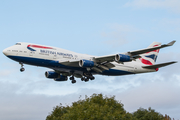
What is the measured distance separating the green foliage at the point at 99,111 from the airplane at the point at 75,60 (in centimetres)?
531

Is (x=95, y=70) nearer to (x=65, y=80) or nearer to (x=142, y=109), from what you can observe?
(x=65, y=80)

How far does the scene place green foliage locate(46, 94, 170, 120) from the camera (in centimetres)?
4619

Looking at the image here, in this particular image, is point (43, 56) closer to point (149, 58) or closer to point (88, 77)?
point (88, 77)

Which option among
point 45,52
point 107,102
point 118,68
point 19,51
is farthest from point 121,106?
point 19,51

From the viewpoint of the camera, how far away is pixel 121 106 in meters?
56.6

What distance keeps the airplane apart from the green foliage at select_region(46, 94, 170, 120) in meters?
5.31

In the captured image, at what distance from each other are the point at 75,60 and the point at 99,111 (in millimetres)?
9628

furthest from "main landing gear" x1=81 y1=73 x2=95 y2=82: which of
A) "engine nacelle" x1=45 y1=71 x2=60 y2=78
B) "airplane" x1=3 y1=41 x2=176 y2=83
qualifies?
"engine nacelle" x1=45 y1=71 x2=60 y2=78

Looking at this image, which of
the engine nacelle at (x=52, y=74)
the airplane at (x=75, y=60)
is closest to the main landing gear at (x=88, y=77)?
the airplane at (x=75, y=60)

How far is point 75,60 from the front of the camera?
49375 millimetres

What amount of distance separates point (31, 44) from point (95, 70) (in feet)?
41.7

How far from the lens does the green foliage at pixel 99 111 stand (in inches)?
1818

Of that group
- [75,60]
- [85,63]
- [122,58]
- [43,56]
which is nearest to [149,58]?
[122,58]

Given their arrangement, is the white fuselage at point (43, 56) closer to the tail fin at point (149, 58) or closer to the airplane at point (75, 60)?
the airplane at point (75, 60)
